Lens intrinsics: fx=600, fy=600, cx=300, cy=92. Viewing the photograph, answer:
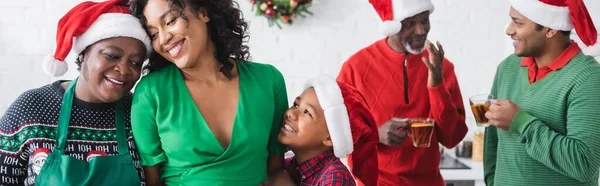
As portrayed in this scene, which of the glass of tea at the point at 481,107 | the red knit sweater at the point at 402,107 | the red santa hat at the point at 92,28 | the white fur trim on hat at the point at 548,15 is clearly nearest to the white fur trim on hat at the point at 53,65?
the red santa hat at the point at 92,28

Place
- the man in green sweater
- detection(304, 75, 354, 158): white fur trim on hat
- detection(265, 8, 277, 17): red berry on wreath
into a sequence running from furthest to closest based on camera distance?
detection(265, 8, 277, 17): red berry on wreath → the man in green sweater → detection(304, 75, 354, 158): white fur trim on hat

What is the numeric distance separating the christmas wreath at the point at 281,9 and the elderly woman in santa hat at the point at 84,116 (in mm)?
1967

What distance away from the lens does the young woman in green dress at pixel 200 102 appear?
5.59 ft

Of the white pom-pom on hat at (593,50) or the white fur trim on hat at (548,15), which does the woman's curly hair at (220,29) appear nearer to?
the white fur trim on hat at (548,15)

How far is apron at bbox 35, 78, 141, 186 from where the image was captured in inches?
65.5

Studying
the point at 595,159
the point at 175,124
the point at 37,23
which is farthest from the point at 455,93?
the point at 37,23

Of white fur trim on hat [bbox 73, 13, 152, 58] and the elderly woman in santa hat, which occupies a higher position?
white fur trim on hat [bbox 73, 13, 152, 58]

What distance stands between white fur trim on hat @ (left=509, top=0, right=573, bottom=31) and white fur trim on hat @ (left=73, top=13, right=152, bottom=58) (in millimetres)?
1352

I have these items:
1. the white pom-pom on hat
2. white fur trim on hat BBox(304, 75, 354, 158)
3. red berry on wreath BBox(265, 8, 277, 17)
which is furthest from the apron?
red berry on wreath BBox(265, 8, 277, 17)

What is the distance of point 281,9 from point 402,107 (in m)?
1.58

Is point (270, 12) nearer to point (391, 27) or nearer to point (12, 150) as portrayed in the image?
point (391, 27)

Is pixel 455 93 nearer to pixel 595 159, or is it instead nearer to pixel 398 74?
pixel 398 74

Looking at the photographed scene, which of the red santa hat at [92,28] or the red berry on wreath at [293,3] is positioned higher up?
the red santa hat at [92,28]

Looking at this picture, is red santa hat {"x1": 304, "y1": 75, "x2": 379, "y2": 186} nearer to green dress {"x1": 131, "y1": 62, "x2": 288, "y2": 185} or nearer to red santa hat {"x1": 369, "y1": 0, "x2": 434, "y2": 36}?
green dress {"x1": 131, "y1": 62, "x2": 288, "y2": 185}
